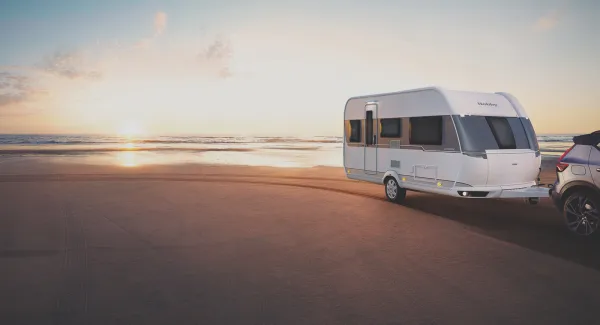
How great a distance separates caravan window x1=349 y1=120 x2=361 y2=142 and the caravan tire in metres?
1.77

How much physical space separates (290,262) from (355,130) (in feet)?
25.7

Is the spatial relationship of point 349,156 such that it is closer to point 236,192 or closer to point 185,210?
point 236,192

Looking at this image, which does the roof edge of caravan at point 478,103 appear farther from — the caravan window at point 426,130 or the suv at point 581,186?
the suv at point 581,186

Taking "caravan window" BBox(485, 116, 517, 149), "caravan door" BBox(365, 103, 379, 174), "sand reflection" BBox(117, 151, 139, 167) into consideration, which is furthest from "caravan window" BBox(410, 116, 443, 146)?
"sand reflection" BBox(117, 151, 139, 167)

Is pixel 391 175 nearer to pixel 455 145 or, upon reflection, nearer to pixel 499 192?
pixel 455 145

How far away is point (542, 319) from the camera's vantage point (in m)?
4.39

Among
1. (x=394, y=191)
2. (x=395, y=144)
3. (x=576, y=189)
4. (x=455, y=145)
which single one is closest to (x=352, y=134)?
(x=395, y=144)

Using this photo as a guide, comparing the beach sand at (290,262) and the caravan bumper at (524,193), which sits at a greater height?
the caravan bumper at (524,193)

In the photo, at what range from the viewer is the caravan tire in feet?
39.3

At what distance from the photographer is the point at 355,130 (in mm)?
13602

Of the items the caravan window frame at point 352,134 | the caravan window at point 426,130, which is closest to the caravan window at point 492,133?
the caravan window at point 426,130

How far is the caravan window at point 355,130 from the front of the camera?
44.1ft

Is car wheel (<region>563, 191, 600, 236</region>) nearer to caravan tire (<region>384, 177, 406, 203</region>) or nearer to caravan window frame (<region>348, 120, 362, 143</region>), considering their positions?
caravan tire (<region>384, 177, 406, 203</region>)

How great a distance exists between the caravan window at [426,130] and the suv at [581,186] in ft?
9.33
